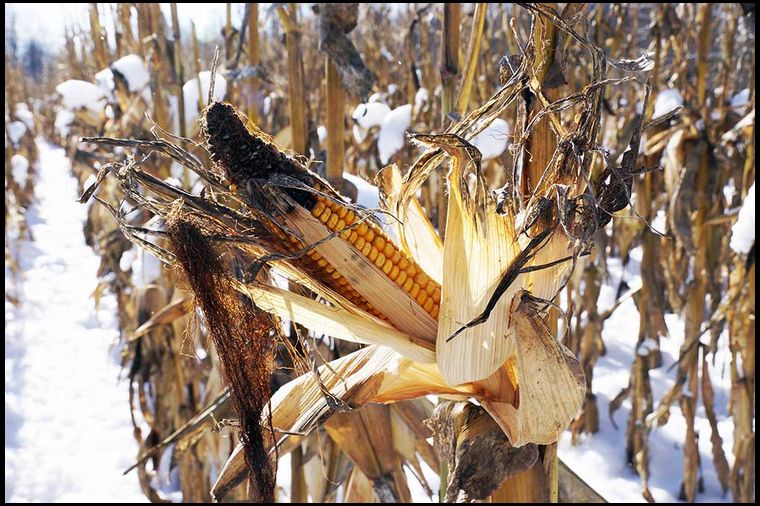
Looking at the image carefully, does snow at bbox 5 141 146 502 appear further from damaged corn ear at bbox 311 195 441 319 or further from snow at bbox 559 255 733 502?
damaged corn ear at bbox 311 195 441 319

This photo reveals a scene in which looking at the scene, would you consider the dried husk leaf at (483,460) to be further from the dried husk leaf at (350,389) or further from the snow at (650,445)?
the snow at (650,445)

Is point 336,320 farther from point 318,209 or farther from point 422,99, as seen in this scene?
point 422,99

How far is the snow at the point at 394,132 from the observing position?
4.19 feet

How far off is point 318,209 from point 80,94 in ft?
5.23

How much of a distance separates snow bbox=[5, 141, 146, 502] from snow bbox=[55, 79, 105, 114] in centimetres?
86

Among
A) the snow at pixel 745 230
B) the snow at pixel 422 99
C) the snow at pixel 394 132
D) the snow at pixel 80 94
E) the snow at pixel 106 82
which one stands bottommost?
the snow at pixel 745 230

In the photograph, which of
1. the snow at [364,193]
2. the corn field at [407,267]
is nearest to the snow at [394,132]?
the corn field at [407,267]

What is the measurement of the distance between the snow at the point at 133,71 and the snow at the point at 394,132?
72 centimetres

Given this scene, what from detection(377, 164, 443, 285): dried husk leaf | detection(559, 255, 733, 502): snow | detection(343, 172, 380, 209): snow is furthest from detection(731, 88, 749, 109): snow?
detection(377, 164, 443, 285): dried husk leaf

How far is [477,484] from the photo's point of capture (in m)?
0.46

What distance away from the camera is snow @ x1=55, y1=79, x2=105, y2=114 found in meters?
1.73

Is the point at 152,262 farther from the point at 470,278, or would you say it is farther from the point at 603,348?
the point at 603,348

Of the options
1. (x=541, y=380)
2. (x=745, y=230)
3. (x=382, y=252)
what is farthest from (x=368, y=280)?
(x=745, y=230)

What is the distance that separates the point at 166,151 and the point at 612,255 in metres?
3.61
